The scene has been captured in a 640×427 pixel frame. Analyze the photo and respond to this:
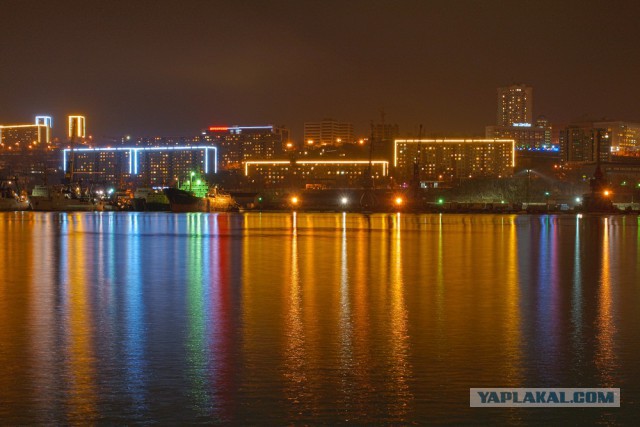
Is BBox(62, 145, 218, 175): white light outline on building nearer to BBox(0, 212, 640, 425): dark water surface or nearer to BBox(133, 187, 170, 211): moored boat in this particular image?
BBox(133, 187, 170, 211): moored boat

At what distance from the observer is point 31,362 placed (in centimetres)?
894

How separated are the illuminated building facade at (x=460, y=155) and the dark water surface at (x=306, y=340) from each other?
150374 mm

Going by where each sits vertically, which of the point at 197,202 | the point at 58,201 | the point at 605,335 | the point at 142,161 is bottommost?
the point at 197,202

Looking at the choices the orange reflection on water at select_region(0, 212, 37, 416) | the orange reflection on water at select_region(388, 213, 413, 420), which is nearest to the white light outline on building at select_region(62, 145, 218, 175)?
the orange reflection on water at select_region(0, 212, 37, 416)

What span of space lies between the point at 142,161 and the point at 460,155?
7720 cm

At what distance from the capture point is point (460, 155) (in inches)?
6772

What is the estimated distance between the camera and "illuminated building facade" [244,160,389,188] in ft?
541

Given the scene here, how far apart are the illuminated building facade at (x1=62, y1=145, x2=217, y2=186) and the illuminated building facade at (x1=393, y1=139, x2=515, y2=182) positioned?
147ft

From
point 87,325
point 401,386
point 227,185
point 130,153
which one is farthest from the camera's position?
point 130,153

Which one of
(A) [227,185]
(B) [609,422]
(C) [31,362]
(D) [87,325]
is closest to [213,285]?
(D) [87,325]

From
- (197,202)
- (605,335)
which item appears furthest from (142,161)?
(605,335)

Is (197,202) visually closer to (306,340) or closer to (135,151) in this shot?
(306,340)

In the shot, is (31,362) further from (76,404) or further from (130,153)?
(130,153)

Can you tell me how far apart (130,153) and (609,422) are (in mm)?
189334
